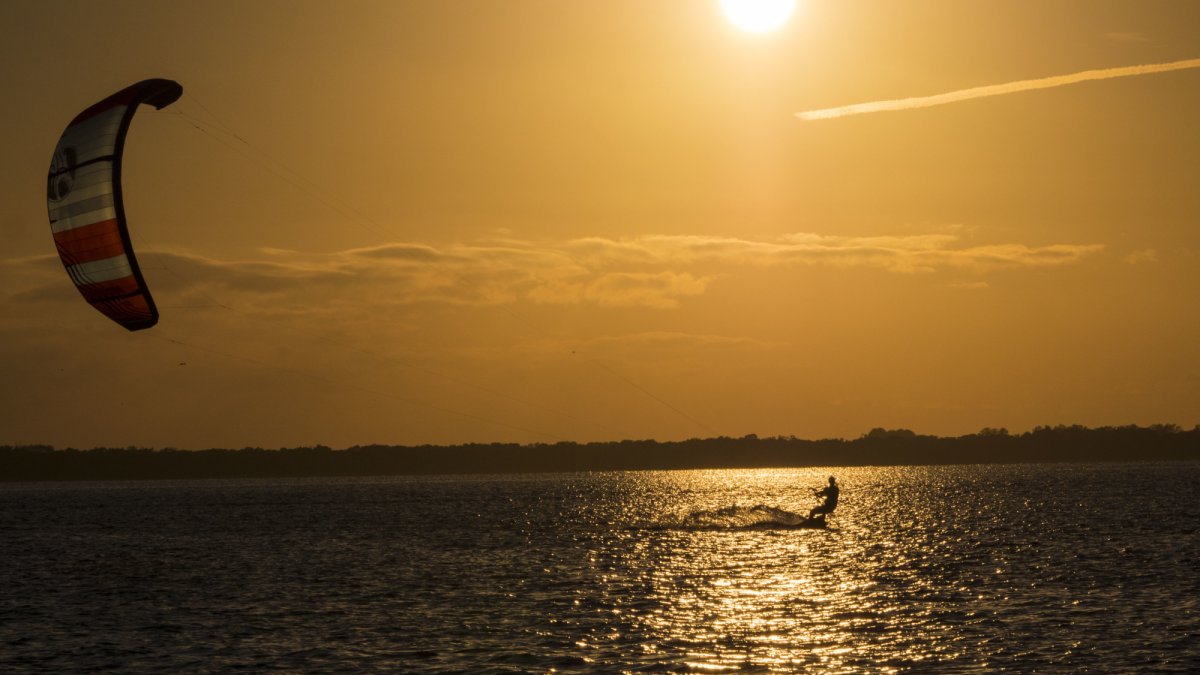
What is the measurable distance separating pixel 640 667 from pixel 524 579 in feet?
62.9

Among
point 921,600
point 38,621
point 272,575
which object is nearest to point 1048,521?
point 921,600

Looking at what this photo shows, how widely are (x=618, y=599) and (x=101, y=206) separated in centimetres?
2001

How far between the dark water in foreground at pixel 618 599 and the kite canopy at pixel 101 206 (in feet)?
32.3

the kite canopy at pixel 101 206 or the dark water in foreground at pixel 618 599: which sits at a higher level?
the kite canopy at pixel 101 206

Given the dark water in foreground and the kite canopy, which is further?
the kite canopy

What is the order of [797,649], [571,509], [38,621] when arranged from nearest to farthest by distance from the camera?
1. [797,649]
2. [38,621]
3. [571,509]

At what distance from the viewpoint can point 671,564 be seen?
171 feet

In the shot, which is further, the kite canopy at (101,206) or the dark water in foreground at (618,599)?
the kite canopy at (101,206)

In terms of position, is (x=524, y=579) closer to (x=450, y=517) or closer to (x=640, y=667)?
(x=640, y=667)

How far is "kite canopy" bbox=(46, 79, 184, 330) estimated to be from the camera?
39625 mm

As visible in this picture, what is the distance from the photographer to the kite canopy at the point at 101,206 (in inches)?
1560

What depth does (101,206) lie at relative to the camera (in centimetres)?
3966

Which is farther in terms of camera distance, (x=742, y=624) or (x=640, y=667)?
(x=742, y=624)

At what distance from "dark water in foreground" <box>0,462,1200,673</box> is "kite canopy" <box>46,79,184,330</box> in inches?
387
